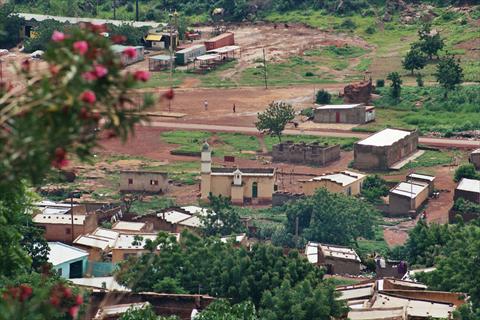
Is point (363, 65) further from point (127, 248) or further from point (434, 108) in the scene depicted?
point (127, 248)

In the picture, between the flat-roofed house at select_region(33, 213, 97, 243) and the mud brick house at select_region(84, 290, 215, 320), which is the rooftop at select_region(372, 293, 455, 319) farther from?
the flat-roofed house at select_region(33, 213, 97, 243)

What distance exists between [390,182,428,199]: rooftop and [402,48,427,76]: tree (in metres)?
23.5

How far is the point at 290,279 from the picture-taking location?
33.0m

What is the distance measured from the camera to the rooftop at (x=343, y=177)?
54219 millimetres

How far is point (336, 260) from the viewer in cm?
4197

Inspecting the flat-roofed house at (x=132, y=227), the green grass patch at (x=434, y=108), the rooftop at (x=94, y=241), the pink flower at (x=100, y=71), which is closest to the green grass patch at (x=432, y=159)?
the green grass patch at (x=434, y=108)

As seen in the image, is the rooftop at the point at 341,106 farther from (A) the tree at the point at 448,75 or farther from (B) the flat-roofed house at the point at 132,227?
(B) the flat-roofed house at the point at 132,227

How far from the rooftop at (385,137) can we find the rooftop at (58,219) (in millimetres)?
17599

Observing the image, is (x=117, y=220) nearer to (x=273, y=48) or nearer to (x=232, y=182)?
(x=232, y=182)

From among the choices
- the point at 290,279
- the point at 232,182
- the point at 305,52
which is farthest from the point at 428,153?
the point at 290,279

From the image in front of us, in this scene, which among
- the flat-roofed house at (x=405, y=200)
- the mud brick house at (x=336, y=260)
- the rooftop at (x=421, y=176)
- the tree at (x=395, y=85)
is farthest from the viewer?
the tree at (x=395, y=85)

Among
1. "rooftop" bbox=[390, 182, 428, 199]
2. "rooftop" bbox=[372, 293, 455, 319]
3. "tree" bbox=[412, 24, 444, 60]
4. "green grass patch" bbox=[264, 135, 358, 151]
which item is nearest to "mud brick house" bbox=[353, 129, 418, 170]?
"green grass patch" bbox=[264, 135, 358, 151]

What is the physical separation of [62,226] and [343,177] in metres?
13.9

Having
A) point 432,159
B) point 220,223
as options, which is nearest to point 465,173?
point 432,159
